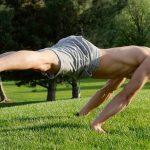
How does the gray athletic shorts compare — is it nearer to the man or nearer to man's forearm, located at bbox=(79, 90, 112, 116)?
the man

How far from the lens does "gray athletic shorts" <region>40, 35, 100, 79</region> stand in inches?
223

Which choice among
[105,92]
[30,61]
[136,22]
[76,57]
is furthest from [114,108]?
[136,22]

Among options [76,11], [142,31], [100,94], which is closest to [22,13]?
[76,11]

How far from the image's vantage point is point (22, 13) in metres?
28.1

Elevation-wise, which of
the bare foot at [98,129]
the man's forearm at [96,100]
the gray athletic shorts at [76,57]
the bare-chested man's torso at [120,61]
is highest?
the gray athletic shorts at [76,57]

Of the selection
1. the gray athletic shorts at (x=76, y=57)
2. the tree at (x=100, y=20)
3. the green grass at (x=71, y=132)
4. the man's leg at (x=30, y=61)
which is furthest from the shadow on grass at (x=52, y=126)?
the tree at (x=100, y=20)

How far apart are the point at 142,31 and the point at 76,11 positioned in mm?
36273

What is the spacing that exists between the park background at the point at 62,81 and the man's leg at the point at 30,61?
0.96 metres

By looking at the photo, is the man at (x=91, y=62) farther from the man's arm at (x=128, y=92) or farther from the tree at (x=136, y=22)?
the tree at (x=136, y=22)

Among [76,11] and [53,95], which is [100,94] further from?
[53,95]

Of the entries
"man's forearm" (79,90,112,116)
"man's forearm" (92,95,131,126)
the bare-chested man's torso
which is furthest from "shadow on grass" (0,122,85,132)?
the bare-chested man's torso

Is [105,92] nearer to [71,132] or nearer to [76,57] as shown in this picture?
[71,132]

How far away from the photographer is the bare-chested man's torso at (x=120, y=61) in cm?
627

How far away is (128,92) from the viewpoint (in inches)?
255
